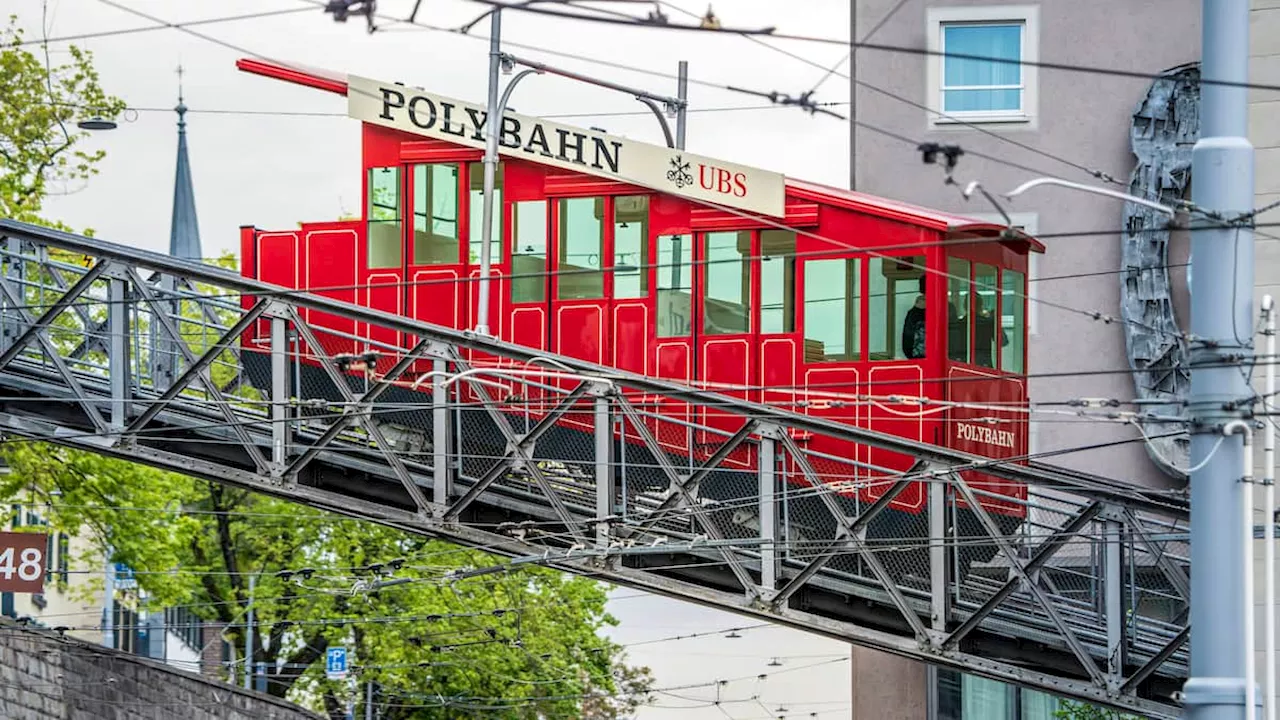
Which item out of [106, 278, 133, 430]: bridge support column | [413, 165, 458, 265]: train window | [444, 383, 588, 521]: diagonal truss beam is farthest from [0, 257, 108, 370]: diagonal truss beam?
[413, 165, 458, 265]: train window

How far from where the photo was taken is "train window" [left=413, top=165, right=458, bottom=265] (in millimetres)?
26219

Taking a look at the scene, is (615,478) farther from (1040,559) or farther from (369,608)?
(369,608)

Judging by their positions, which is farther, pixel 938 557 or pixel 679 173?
pixel 679 173

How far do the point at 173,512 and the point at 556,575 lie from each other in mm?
11812

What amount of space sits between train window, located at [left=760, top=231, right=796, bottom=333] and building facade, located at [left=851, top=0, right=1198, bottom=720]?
851 centimetres

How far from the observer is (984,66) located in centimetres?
3441

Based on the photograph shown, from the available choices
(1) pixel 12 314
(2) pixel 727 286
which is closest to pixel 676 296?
(2) pixel 727 286

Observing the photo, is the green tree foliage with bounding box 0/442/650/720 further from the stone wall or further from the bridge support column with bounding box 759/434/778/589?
the bridge support column with bounding box 759/434/778/589

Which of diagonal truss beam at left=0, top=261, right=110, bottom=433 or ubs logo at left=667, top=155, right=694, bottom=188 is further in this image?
ubs logo at left=667, top=155, right=694, bottom=188

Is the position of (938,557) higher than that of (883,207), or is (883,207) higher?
(883,207)

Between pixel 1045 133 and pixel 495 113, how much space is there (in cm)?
1226

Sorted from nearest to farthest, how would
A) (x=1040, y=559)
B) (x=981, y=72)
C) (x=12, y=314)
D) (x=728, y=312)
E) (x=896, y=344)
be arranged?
(x=1040, y=559)
(x=12, y=314)
(x=896, y=344)
(x=728, y=312)
(x=981, y=72)

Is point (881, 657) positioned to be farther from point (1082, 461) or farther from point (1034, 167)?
point (1034, 167)

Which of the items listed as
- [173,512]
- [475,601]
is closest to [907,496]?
[173,512]
